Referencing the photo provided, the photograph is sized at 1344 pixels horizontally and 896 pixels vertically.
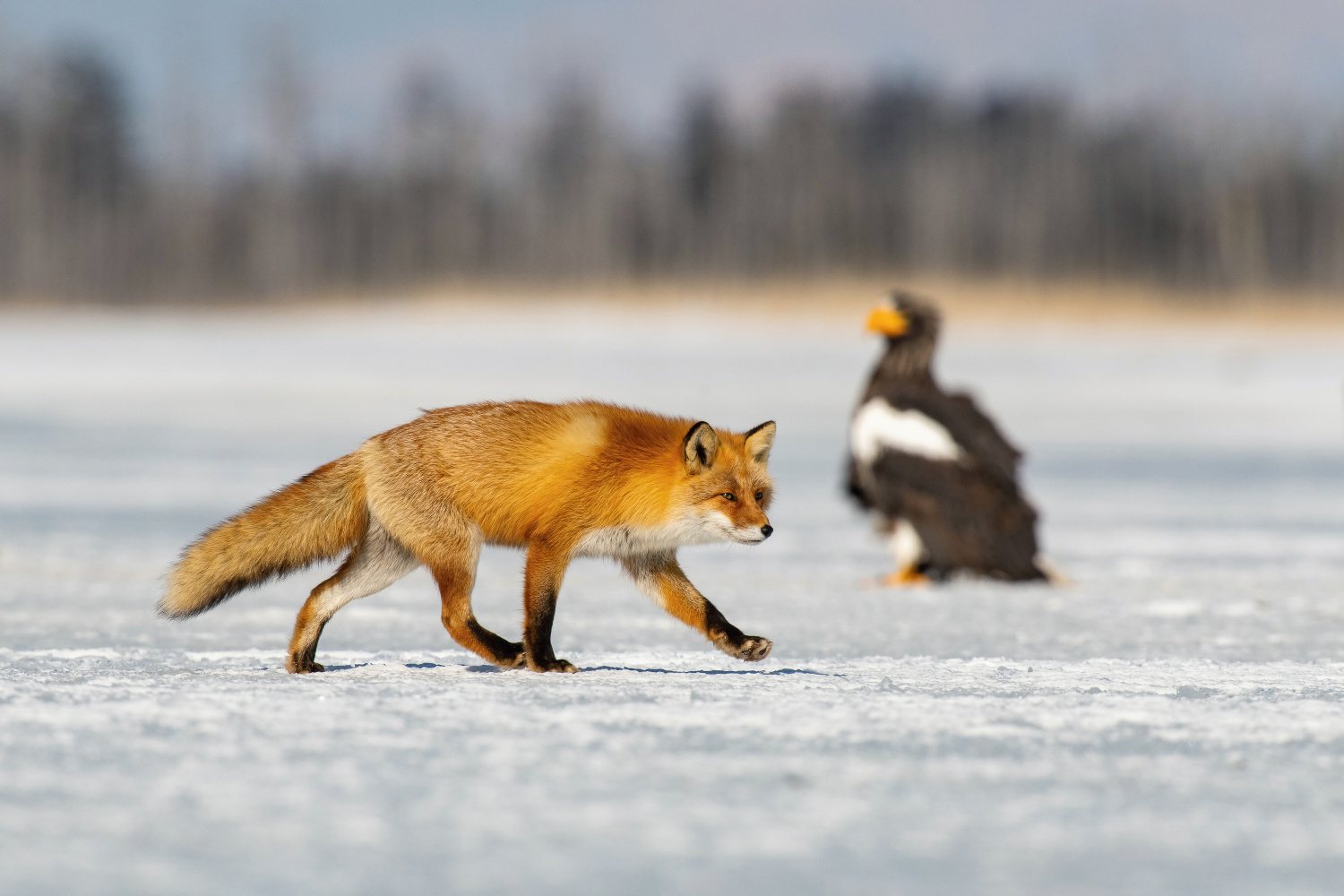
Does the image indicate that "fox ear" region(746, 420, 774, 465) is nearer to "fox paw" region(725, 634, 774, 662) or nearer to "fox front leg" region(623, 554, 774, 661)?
"fox front leg" region(623, 554, 774, 661)

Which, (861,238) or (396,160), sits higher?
(396,160)

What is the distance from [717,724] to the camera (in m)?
3.92

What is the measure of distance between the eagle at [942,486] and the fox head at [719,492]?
13.5 ft

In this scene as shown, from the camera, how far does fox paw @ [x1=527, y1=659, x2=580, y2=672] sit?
15.3 feet

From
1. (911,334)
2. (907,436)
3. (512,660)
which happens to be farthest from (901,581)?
(512,660)

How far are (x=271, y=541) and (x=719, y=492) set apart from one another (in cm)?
138

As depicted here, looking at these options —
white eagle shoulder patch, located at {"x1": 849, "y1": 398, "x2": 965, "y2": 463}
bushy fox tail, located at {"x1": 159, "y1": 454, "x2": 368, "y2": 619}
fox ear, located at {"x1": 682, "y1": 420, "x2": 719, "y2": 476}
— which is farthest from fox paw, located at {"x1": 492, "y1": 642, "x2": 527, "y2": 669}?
white eagle shoulder patch, located at {"x1": 849, "y1": 398, "x2": 965, "y2": 463}

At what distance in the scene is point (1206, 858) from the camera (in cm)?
290

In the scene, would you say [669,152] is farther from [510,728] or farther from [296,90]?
[510,728]

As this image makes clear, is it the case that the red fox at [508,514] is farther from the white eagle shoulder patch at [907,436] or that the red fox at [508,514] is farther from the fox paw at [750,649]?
the white eagle shoulder patch at [907,436]

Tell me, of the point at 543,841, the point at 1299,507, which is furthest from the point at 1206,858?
the point at 1299,507

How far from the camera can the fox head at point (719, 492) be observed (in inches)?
179

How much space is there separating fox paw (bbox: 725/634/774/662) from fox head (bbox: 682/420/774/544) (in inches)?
13.4

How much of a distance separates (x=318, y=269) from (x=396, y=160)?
816 centimetres
